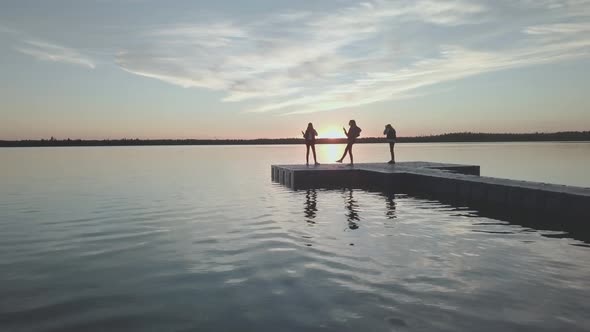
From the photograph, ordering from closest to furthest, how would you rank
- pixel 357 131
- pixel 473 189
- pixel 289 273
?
pixel 289 273 < pixel 473 189 < pixel 357 131

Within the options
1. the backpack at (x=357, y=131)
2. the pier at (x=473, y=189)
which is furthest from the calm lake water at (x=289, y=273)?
the backpack at (x=357, y=131)

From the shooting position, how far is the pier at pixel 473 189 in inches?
521

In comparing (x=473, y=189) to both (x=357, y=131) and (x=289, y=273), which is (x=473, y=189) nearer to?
(x=357, y=131)

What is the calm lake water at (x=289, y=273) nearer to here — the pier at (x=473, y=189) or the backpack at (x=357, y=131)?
the pier at (x=473, y=189)

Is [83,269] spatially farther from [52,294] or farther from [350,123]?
[350,123]

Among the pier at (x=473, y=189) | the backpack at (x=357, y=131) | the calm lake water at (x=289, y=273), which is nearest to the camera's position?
the calm lake water at (x=289, y=273)

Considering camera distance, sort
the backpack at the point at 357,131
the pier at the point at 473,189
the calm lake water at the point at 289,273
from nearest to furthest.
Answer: the calm lake water at the point at 289,273 → the pier at the point at 473,189 → the backpack at the point at 357,131

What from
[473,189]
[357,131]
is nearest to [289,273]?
[473,189]

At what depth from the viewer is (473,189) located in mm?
17875

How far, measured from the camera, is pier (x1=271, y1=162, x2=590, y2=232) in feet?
43.4

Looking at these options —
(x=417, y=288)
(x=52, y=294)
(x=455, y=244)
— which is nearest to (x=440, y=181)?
(x=455, y=244)

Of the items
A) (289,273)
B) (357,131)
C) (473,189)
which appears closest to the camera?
(289,273)

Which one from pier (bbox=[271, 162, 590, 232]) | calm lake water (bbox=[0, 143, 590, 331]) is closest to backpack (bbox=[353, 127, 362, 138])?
pier (bbox=[271, 162, 590, 232])

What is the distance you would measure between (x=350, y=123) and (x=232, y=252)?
658 inches
